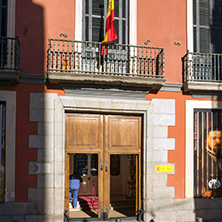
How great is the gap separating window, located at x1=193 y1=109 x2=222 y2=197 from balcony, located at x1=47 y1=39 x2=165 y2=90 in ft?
6.66

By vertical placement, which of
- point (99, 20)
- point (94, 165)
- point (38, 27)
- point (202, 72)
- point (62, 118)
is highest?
point (99, 20)

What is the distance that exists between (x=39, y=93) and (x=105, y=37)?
2.56 metres

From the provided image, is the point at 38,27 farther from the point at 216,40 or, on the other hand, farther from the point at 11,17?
the point at 216,40

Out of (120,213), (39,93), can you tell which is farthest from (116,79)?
(120,213)

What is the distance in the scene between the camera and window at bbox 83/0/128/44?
962 centimetres

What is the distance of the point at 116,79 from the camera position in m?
8.99

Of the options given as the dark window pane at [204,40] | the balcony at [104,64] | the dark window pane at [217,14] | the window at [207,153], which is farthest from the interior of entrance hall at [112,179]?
the dark window pane at [217,14]

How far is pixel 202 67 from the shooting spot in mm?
10062

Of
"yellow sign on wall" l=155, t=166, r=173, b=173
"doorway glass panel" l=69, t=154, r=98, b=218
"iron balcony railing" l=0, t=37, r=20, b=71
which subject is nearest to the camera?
"iron balcony railing" l=0, t=37, r=20, b=71

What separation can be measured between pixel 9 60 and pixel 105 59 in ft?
9.46

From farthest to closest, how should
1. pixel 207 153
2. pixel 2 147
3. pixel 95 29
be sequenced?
pixel 207 153, pixel 95 29, pixel 2 147

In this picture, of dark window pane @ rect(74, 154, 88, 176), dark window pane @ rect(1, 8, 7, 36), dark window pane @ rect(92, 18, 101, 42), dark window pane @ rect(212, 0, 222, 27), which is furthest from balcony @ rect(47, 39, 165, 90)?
dark window pane @ rect(74, 154, 88, 176)

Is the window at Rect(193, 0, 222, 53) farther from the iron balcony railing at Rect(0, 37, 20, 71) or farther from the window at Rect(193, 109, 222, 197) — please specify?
the iron balcony railing at Rect(0, 37, 20, 71)

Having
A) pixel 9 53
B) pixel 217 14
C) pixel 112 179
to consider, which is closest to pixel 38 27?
pixel 9 53
